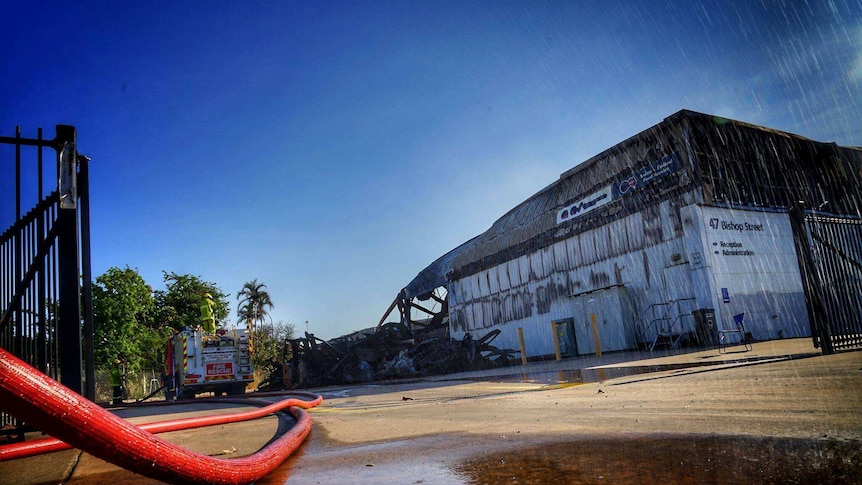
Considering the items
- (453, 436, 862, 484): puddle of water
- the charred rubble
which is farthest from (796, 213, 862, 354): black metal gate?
the charred rubble

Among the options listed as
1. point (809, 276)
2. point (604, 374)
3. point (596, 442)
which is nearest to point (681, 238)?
point (809, 276)

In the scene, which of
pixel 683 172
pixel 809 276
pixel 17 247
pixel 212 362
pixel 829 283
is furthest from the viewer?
pixel 212 362

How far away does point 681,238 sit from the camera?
17391 mm

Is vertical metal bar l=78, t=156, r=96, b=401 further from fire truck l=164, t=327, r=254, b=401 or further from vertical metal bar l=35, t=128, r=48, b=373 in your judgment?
fire truck l=164, t=327, r=254, b=401

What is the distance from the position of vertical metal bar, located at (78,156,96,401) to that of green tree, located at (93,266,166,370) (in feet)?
96.3

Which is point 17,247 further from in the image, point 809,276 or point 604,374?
point 809,276

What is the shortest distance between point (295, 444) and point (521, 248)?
73.8 feet

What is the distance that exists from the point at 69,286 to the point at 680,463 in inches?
193

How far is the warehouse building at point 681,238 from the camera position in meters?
17.1

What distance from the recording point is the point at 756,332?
17.0m

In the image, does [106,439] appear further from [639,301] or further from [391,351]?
[391,351]

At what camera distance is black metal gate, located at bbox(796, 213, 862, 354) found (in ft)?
27.6

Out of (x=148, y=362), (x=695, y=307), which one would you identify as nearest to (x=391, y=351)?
(x=695, y=307)

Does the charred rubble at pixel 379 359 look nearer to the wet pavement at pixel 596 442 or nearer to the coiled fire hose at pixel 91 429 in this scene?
the wet pavement at pixel 596 442
